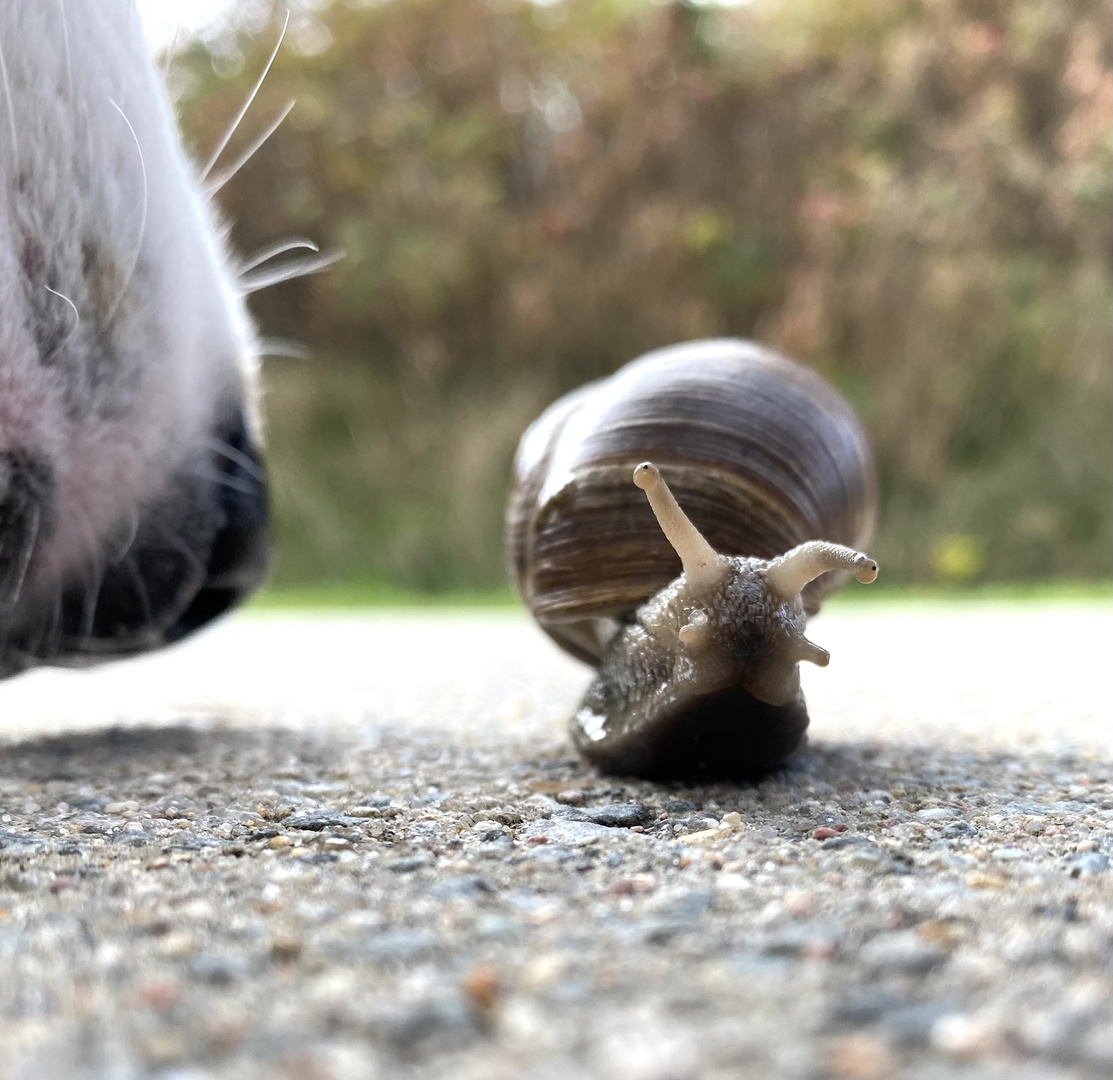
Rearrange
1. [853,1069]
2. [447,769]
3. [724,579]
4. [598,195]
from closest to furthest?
[853,1069] → [724,579] → [447,769] → [598,195]

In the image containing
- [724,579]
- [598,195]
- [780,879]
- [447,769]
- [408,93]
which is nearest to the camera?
[780,879]


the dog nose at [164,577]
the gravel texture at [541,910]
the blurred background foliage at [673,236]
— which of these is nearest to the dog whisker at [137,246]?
the dog nose at [164,577]

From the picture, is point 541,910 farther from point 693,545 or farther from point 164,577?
point 164,577

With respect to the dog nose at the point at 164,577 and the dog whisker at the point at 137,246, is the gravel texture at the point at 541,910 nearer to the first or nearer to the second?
the dog nose at the point at 164,577

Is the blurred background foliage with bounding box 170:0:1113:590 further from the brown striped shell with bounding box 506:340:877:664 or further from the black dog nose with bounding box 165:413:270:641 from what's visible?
the black dog nose with bounding box 165:413:270:641

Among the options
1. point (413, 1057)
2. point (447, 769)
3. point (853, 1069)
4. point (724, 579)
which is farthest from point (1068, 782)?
point (413, 1057)

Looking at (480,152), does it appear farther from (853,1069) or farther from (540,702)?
(853,1069)

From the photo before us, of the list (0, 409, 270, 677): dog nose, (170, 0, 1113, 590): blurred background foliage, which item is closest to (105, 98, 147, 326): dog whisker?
(0, 409, 270, 677): dog nose
